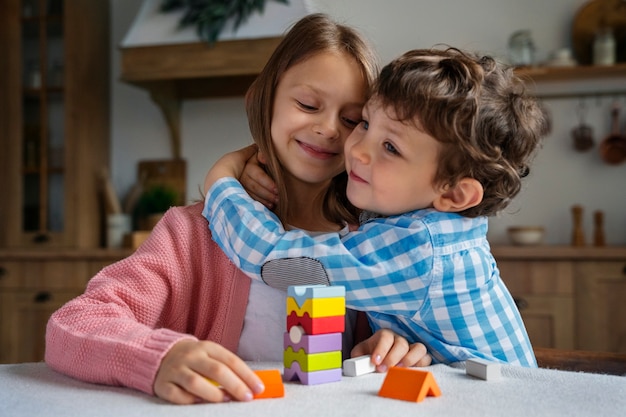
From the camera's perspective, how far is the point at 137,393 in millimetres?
744

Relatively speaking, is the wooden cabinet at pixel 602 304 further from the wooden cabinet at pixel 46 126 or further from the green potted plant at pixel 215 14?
the wooden cabinet at pixel 46 126

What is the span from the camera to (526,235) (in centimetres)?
305

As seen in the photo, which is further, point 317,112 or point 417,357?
point 317,112

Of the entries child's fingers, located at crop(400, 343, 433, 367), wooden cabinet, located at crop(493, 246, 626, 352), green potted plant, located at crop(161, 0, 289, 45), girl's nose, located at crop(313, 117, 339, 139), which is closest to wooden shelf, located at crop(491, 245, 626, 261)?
wooden cabinet, located at crop(493, 246, 626, 352)

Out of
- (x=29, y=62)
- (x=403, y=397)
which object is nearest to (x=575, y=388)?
(x=403, y=397)

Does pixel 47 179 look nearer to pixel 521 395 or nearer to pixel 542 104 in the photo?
pixel 542 104

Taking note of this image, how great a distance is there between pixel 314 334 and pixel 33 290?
2783 millimetres

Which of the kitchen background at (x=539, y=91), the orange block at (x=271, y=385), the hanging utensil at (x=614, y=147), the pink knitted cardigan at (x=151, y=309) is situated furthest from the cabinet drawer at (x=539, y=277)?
the orange block at (x=271, y=385)

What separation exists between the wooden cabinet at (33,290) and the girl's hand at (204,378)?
8.42 feet

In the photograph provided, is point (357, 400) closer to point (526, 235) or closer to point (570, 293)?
point (570, 293)

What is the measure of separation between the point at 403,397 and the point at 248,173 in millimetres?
601

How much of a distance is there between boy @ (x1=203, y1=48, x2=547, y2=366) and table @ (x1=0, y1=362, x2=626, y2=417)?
0.53ft

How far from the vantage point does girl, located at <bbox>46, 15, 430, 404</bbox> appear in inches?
34.0

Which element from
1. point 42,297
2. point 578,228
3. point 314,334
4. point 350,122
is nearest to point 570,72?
point 578,228
